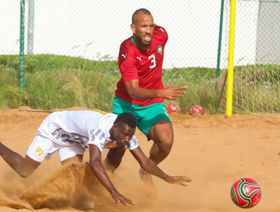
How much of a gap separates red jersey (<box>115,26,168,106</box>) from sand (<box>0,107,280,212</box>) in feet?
3.02

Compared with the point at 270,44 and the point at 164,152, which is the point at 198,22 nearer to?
the point at 270,44

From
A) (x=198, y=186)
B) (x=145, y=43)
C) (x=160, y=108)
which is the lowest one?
(x=198, y=186)

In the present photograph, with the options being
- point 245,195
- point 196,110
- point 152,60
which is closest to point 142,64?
point 152,60

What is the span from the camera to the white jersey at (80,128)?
6668 millimetres

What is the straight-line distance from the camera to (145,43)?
25.3ft

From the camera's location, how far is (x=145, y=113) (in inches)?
313

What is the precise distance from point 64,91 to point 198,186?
197 inches

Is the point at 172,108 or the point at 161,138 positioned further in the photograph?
the point at 172,108

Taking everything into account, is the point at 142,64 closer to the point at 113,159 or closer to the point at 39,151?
the point at 113,159

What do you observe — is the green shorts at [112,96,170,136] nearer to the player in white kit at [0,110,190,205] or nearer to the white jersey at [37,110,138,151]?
the player in white kit at [0,110,190,205]

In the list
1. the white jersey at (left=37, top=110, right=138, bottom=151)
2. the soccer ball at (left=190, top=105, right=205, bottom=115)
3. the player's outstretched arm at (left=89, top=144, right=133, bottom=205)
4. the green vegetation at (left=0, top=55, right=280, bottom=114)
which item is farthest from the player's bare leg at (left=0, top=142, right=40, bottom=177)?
the soccer ball at (left=190, top=105, right=205, bottom=115)

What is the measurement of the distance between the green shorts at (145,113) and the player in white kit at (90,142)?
0.45 metres

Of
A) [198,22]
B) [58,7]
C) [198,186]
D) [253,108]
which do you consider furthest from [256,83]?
[58,7]

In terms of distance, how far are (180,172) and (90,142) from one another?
2.81 metres
